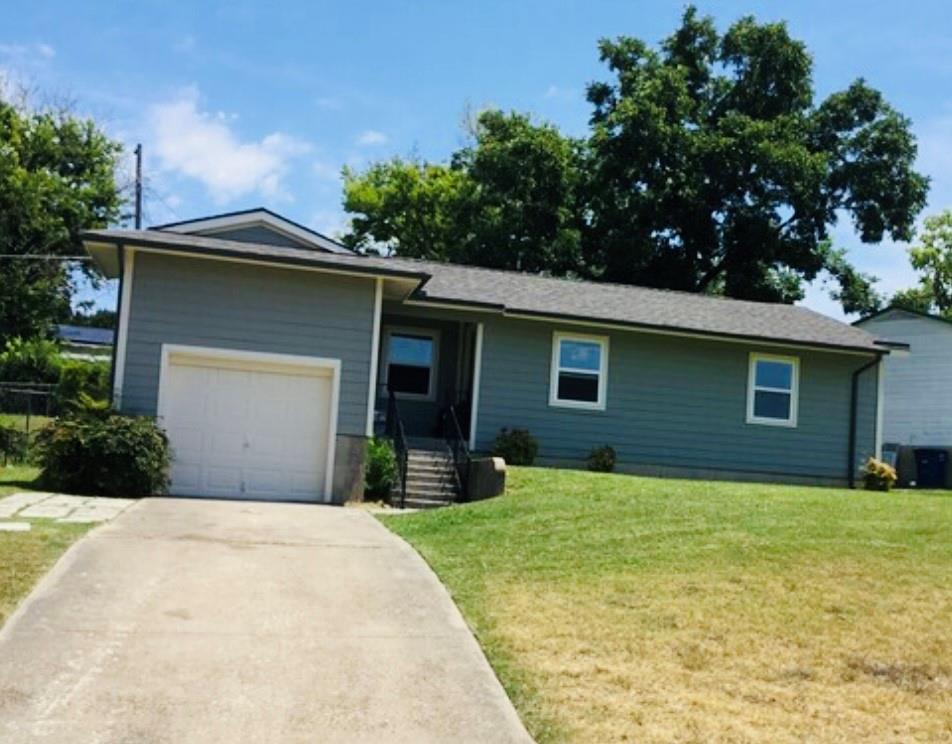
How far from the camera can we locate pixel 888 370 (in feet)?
98.2

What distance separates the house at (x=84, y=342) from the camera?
130 ft

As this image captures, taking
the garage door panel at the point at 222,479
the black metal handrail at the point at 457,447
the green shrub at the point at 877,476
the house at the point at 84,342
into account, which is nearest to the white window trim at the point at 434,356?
the black metal handrail at the point at 457,447

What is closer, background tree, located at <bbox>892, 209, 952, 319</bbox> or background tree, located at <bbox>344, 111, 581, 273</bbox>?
background tree, located at <bbox>344, 111, 581, 273</bbox>

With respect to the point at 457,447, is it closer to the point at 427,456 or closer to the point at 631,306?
the point at 427,456

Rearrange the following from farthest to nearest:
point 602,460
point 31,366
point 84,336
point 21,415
Answer: point 84,336, point 31,366, point 21,415, point 602,460

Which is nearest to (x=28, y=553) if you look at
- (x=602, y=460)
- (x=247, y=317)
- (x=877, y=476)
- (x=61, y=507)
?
(x=61, y=507)

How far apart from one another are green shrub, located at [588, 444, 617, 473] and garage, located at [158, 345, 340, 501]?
17.1 ft

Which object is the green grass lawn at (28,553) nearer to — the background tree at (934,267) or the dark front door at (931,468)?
the dark front door at (931,468)

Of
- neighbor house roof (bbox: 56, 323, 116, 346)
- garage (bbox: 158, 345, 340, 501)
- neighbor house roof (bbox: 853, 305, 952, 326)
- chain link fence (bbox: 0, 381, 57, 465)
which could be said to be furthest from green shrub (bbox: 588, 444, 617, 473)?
neighbor house roof (bbox: 56, 323, 116, 346)

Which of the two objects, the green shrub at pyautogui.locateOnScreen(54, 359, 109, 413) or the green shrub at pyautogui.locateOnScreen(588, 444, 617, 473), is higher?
the green shrub at pyautogui.locateOnScreen(54, 359, 109, 413)

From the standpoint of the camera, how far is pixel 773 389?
2027cm

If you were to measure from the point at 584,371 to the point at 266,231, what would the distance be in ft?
21.3

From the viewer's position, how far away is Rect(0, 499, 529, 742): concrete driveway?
5.23m

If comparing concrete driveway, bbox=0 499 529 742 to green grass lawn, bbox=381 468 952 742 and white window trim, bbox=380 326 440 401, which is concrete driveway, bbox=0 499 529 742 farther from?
white window trim, bbox=380 326 440 401
